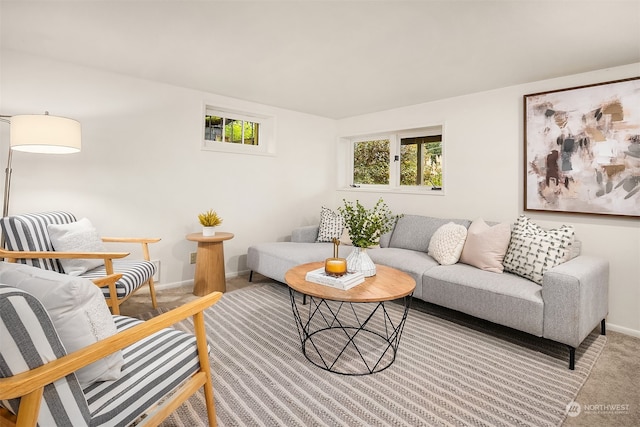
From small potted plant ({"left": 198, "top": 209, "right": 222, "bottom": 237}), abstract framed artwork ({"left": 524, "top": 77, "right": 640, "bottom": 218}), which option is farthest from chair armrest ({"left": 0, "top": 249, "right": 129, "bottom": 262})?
abstract framed artwork ({"left": 524, "top": 77, "right": 640, "bottom": 218})

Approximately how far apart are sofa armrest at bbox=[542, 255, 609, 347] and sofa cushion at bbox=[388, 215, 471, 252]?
1198mm

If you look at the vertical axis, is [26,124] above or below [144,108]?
below

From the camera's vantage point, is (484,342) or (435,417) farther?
(484,342)

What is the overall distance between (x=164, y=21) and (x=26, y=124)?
48.4 inches

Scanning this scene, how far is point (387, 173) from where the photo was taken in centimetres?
468

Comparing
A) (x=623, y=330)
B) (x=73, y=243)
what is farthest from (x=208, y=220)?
(x=623, y=330)

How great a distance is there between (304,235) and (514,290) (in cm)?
238

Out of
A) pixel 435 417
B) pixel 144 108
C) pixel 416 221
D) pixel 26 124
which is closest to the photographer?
pixel 435 417

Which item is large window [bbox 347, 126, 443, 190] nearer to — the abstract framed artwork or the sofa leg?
Answer: the abstract framed artwork

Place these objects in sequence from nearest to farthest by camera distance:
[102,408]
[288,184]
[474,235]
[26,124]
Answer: [102,408]
[26,124]
[474,235]
[288,184]

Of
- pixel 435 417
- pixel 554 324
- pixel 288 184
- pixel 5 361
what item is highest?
pixel 288 184

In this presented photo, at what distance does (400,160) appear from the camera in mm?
4531

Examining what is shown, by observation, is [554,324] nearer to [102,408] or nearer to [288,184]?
[102,408]

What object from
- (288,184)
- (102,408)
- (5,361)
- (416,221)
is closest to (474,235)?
(416,221)
